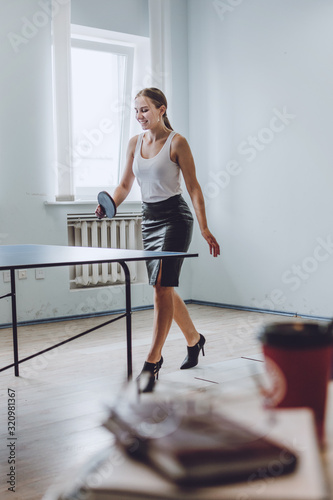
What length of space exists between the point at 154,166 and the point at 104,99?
87.1 inches

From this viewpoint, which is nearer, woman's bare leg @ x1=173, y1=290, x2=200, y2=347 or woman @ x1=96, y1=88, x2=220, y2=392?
woman @ x1=96, y1=88, x2=220, y2=392

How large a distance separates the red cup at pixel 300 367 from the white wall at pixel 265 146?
378 centimetres

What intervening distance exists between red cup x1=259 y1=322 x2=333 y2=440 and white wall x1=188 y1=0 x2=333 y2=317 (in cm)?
378

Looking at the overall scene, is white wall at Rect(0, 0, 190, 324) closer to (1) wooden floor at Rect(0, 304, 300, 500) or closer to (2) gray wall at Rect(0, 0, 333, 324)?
(2) gray wall at Rect(0, 0, 333, 324)

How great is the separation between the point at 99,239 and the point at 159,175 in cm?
203

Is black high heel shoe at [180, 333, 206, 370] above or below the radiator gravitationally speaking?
below

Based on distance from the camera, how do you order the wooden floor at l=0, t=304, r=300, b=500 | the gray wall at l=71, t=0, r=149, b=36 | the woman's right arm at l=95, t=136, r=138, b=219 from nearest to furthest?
the wooden floor at l=0, t=304, r=300, b=500 < the woman's right arm at l=95, t=136, r=138, b=219 < the gray wall at l=71, t=0, r=149, b=36

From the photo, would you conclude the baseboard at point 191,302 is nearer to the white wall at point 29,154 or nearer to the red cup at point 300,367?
the white wall at point 29,154

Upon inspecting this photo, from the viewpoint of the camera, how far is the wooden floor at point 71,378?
6.60 feet

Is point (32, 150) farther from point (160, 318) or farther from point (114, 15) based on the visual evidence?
point (160, 318)

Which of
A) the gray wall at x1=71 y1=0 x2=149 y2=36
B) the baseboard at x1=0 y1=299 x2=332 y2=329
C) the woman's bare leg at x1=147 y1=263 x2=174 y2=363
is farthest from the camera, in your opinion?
the gray wall at x1=71 y1=0 x2=149 y2=36

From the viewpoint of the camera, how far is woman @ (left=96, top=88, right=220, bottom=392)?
9.45 ft

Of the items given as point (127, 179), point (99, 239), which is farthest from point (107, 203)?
point (99, 239)

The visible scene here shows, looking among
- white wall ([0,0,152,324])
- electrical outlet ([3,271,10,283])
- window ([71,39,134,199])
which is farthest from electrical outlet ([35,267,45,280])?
window ([71,39,134,199])
